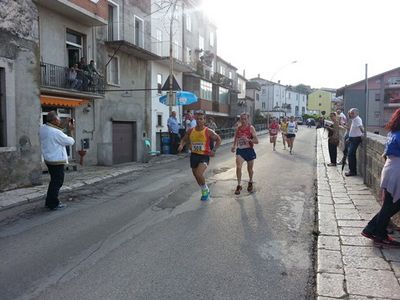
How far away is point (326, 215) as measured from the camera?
664 cm

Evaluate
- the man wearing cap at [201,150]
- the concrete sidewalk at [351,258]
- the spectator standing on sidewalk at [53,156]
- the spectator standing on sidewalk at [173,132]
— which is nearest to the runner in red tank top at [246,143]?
the man wearing cap at [201,150]

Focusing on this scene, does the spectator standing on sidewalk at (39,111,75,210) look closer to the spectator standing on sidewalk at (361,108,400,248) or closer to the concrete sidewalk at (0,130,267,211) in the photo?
the concrete sidewalk at (0,130,267,211)

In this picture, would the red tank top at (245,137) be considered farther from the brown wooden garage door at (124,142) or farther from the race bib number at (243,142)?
the brown wooden garage door at (124,142)

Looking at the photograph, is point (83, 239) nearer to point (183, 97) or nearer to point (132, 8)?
point (183, 97)

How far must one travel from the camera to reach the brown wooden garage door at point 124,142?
18.6 m

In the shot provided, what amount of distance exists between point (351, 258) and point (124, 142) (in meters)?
15.8

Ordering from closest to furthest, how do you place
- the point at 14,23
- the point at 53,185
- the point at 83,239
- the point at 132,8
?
the point at 83,239
the point at 53,185
the point at 14,23
the point at 132,8

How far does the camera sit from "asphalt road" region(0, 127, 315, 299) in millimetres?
4043

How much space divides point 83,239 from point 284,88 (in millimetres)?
98570

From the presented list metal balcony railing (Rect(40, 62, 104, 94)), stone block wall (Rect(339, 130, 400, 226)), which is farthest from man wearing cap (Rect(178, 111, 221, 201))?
metal balcony railing (Rect(40, 62, 104, 94))

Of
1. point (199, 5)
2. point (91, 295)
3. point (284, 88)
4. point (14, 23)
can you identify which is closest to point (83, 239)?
point (91, 295)

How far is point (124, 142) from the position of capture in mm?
19406

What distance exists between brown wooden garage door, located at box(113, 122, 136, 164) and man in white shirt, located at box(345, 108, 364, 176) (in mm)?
10874

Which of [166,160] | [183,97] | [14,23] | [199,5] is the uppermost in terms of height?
[199,5]
